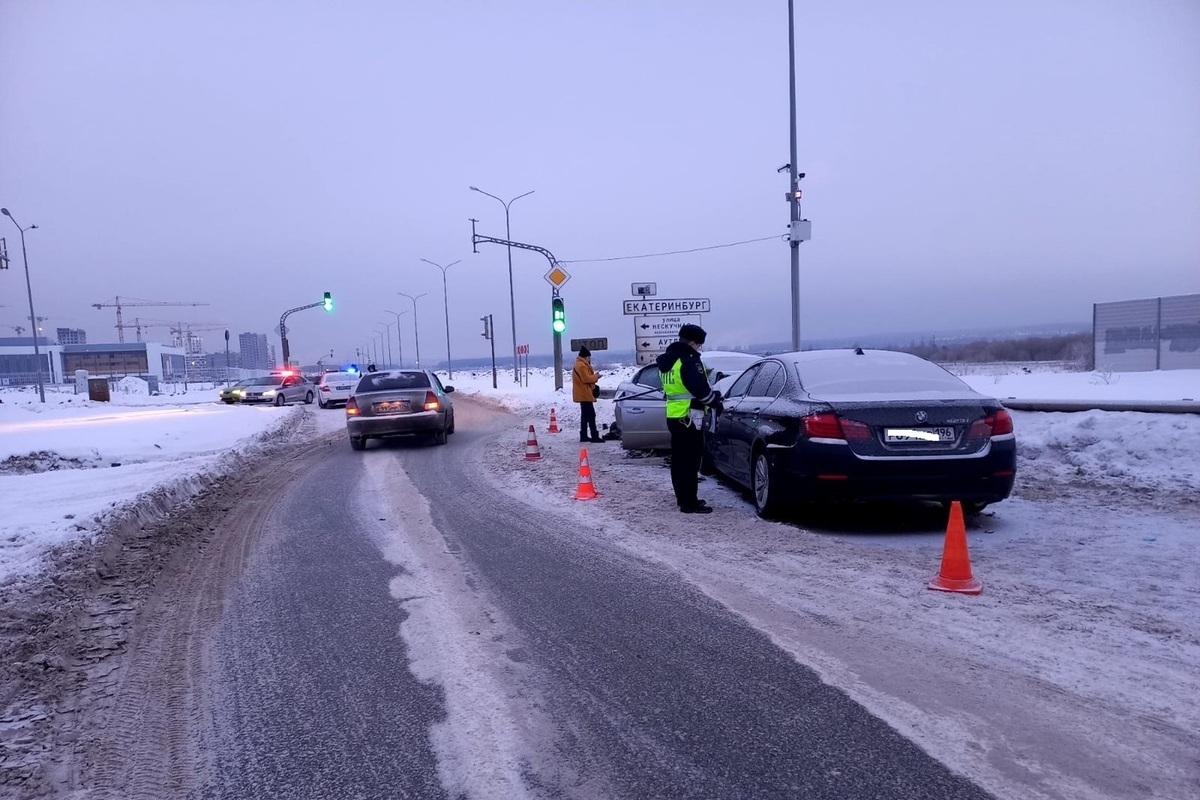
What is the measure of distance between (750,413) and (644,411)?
4160mm

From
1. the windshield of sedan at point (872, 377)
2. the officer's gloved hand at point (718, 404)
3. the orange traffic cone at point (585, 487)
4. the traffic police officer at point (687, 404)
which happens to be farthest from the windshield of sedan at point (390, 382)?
the windshield of sedan at point (872, 377)

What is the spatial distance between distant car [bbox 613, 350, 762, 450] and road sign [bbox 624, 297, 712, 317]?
7.37 metres

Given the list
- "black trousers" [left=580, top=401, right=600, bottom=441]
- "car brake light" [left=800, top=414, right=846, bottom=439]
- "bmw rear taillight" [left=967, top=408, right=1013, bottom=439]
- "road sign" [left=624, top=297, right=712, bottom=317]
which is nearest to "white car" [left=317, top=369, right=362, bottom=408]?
"road sign" [left=624, top=297, right=712, bottom=317]

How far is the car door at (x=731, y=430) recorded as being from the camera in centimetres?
838

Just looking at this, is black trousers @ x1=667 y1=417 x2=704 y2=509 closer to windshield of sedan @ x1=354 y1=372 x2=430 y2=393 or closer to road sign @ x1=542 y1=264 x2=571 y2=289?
windshield of sedan @ x1=354 y1=372 x2=430 y2=393

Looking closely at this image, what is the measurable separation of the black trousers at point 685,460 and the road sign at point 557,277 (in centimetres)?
1815

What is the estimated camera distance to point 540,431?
18656 millimetres

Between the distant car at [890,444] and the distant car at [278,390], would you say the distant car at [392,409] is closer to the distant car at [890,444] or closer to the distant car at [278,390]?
the distant car at [890,444]

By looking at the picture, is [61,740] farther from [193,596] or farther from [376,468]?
[376,468]

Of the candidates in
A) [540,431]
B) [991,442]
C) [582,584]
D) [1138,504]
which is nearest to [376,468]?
[540,431]

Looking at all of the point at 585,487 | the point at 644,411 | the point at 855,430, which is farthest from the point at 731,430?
the point at 644,411

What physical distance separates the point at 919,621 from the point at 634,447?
7788 mm

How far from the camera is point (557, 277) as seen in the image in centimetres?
2569

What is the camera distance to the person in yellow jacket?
47.3ft
